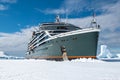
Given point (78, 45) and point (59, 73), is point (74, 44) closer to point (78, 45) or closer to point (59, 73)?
point (78, 45)

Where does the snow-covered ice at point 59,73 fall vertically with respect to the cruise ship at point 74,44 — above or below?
below

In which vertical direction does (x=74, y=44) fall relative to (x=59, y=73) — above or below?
above

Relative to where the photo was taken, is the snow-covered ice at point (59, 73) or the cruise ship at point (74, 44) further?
the cruise ship at point (74, 44)

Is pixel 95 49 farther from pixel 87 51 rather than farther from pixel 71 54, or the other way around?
pixel 71 54

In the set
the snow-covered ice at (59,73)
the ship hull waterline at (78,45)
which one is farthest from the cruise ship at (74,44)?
the snow-covered ice at (59,73)

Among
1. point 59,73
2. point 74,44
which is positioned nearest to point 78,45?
point 74,44

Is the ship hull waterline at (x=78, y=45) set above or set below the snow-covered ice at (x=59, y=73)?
above

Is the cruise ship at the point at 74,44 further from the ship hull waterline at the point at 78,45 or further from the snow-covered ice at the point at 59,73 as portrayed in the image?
the snow-covered ice at the point at 59,73

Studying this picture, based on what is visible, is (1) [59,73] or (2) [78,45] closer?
(1) [59,73]

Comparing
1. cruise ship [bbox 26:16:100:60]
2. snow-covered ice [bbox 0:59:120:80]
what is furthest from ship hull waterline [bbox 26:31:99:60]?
snow-covered ice [bbox 0:59:120:80]

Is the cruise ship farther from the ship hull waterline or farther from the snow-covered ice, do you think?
the snow-covered ice

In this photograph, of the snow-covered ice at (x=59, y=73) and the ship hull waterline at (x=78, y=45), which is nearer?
the snow-covered ice at (x=59, y=73)

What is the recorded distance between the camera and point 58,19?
68000 mm

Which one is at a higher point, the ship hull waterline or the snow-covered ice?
the ship hull waterline
